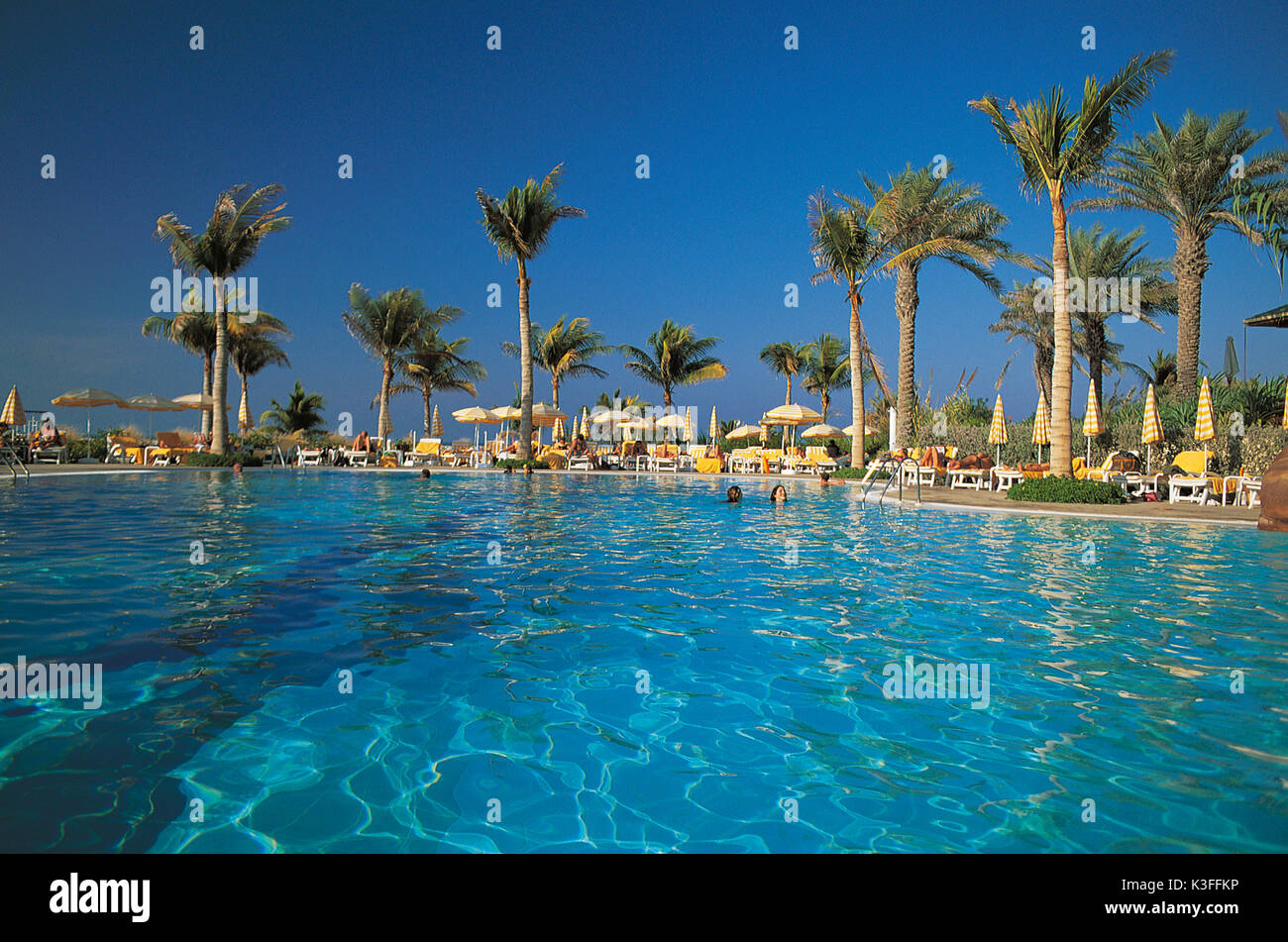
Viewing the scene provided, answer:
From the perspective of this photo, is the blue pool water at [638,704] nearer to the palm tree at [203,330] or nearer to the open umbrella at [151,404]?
the open umbrella at [151,404]

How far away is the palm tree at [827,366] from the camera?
45.8 m

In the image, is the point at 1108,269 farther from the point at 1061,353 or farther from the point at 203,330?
the point at 203,330

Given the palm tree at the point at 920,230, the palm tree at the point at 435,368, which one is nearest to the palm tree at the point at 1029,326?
the palm tree at the point at 920,230

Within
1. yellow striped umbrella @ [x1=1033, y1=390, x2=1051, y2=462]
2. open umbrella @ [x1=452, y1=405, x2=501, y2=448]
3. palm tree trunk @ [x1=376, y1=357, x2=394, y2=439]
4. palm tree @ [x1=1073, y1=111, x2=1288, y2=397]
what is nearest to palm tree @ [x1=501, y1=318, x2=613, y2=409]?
open umbrella @ [x1=452, y1=405, x2=501, y2=448]

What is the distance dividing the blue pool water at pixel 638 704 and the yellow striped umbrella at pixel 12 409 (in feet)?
70.7

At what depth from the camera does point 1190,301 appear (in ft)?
66.1

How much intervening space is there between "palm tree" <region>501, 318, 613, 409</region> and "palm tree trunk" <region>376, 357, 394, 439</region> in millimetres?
6698

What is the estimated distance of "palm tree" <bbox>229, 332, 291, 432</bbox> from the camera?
3634 cm

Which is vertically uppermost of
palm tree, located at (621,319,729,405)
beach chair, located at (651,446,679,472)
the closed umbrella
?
palm tree, located at (621,319,729,405)

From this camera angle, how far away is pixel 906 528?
10.8 metres

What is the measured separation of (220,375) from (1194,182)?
33.5 metres

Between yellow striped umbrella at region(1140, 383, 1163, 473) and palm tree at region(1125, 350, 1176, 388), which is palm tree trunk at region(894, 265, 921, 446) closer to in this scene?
yellow striped umbrella at region(1140, 383, 1163, 473)

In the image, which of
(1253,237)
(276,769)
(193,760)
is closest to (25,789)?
(193,760)
